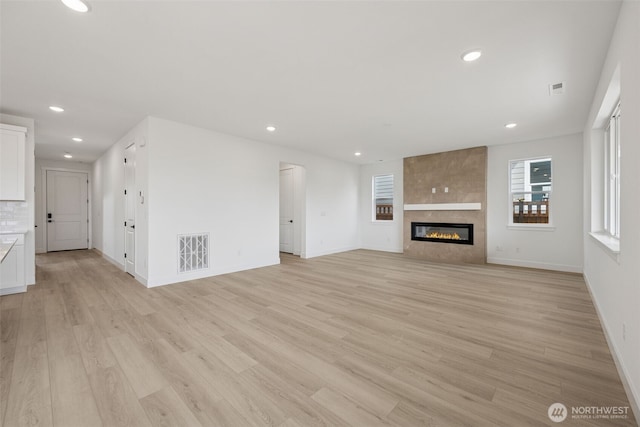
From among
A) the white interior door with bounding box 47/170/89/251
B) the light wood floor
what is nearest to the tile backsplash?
the light wood floor

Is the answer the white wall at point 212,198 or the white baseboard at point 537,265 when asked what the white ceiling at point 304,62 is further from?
the white baseboard at point 537,265

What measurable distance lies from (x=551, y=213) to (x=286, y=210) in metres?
6.06

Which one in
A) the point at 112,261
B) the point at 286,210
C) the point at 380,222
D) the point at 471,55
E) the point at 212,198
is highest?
the point at 471,55

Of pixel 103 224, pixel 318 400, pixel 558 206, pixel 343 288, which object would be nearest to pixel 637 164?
pixel 318 400

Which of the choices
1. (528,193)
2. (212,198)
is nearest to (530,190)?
(528,193)

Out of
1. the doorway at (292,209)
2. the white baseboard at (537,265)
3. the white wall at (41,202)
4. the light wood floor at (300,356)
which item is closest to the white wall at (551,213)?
the white baseboard at (537,265)

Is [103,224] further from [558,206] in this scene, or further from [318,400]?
[558,206]

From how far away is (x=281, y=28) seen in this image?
7.07 ft

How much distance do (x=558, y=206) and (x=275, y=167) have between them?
19.4 ft

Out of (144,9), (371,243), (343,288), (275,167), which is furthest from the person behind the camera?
(371,243)

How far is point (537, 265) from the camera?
18.5ft

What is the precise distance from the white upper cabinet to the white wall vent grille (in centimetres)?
227

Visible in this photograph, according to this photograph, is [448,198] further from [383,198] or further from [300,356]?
[300,356]

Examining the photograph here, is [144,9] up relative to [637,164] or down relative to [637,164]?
up
